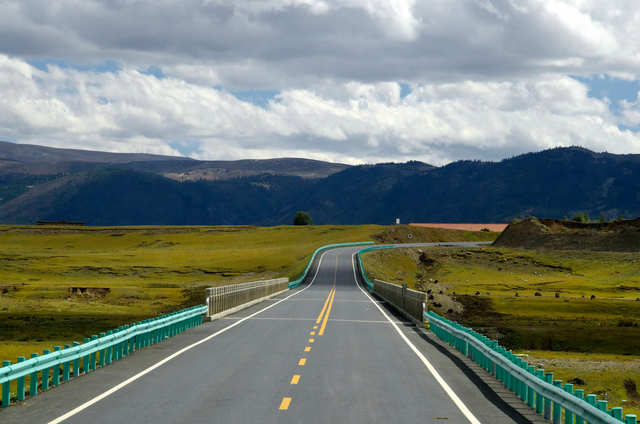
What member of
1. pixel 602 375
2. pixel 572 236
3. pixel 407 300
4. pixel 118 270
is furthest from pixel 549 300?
pixel 572 236

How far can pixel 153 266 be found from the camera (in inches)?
3406

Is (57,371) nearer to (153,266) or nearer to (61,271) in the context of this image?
(61,271)

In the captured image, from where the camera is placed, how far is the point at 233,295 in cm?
3120

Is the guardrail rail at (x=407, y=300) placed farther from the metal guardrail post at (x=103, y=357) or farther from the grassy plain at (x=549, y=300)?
the metal guardrail post at (x=103, y=357)

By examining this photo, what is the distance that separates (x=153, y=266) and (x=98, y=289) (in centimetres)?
3467

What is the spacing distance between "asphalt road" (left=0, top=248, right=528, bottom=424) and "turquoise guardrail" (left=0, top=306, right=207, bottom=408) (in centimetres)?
32

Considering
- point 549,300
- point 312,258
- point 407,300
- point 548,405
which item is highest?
point 548,405

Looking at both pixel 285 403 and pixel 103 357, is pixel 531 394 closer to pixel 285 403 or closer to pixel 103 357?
pixel 285 403

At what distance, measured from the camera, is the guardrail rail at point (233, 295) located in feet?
87.6

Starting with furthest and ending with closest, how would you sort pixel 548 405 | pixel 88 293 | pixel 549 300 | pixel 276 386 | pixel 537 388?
pixel 549 300 < pixel 88 293 < pixel 276 386 < pixel 537 388 < pixel 548 405

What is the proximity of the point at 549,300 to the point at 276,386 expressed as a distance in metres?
43.9

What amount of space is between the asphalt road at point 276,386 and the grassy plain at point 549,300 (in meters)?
6.30

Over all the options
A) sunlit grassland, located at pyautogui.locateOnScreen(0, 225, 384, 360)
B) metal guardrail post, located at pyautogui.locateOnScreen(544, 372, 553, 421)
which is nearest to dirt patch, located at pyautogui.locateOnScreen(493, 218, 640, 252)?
sunlit grassland, located at pyautogui.locateOnScreen(0, 225, 384, 360)

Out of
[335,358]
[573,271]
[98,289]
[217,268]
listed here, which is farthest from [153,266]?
[335,358]
